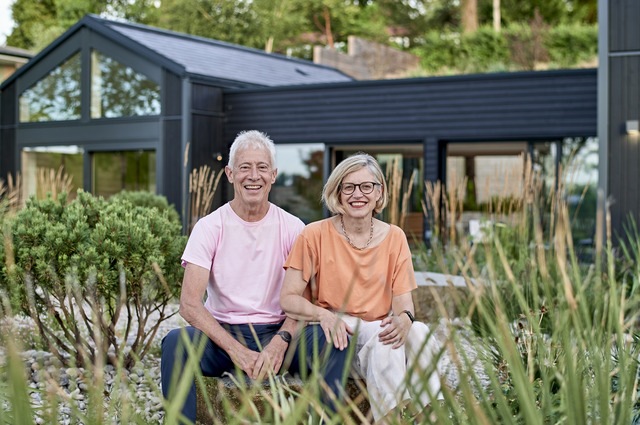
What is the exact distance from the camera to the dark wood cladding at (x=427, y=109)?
976 centimetres

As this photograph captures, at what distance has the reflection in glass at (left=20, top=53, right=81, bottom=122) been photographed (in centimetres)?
1310

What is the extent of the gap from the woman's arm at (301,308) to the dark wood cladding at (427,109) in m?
7.53

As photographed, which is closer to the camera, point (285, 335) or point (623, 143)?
point (285, 335)

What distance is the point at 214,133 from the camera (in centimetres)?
1220

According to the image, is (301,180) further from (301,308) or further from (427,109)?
(301,308)

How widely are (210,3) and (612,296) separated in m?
28.4

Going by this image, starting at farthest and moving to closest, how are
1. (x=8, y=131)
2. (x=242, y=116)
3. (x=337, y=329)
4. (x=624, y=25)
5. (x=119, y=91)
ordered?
(x=8, y=131)
(x=119, y=91)
(x=242, y=116)
(x=624, y=25)
(x=337, y=329)

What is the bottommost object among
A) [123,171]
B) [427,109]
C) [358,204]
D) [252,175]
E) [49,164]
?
[358,204]

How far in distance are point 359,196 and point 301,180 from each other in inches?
349

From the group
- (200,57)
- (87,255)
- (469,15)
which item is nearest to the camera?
(87,255)

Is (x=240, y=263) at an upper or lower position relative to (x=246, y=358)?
upper

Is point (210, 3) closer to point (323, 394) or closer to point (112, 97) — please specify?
point (112, 97)

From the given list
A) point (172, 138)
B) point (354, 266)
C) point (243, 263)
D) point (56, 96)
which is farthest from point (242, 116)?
point (354, 266)

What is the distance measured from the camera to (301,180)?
11.7 metres
